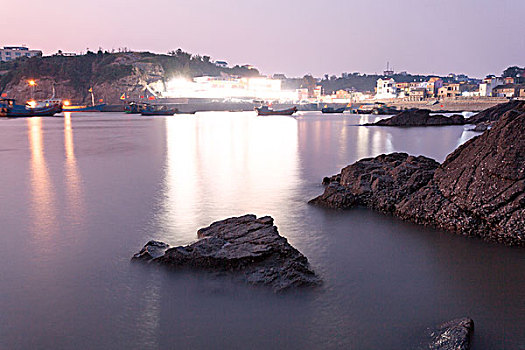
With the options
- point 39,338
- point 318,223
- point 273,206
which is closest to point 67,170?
point 273,206

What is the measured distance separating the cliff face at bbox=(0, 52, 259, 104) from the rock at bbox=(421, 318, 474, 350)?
122 meters

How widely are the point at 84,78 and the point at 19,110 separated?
207ft

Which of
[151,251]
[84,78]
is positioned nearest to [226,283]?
[151,251]

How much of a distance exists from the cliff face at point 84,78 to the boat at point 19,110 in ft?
157

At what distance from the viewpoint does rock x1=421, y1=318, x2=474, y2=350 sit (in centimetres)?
365

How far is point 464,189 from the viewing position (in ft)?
23.8

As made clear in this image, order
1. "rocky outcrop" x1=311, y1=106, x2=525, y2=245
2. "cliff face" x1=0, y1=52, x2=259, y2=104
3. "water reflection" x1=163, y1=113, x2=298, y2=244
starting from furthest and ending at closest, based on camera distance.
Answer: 1. "cliff face" x1=0, y1=52, x2=259, y2=104
2. "water reflection" x1=163, y1=113, x2=298, y2=244
3. "rocky outcrop" x1=311, y1=106, x2=525, y2=245

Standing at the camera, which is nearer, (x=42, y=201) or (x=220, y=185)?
(x=42, y=201)

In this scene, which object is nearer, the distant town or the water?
the water

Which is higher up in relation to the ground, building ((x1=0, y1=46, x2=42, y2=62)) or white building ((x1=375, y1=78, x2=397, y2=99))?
building ((x1=0, y1=46, x2=42, y2=62))

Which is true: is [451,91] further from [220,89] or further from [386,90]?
[220,89]

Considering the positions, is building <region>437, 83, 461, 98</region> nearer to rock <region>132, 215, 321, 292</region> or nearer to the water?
the water

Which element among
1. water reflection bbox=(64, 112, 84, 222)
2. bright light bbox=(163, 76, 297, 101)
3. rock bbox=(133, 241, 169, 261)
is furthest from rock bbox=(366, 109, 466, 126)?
bright light bbox=(163, 76, 297, 101)

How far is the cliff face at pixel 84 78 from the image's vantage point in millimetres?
115875
